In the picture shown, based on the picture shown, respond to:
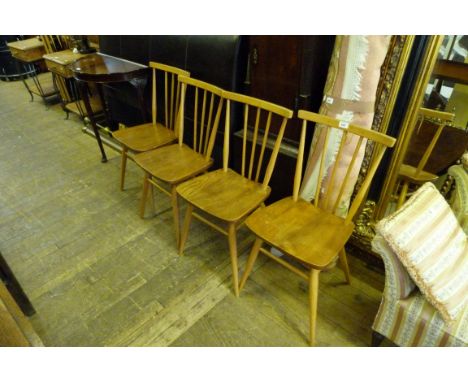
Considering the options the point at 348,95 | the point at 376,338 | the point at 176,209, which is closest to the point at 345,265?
the point at 376,338

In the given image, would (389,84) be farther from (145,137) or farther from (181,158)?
(145,137)

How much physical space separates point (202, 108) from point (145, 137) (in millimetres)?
430

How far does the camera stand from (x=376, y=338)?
125 cm

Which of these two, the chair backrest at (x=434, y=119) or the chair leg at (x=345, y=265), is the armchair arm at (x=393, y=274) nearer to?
the chair leg at (x=345, y=265)

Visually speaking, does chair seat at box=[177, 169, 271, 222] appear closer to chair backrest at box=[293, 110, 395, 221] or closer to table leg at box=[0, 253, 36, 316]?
chair backrest at box=[293, 110, 395, 221]

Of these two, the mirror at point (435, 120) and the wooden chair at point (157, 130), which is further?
the wooden chair at point (157, 130)

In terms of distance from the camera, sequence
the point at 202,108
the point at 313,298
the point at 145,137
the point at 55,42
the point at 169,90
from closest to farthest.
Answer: the point at 313,298 → the point at 202,108 → the point at 145,137 → the point at 169,90 → the point at 55,42

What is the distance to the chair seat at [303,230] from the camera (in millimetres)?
1161

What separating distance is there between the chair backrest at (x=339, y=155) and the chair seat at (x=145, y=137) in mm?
950

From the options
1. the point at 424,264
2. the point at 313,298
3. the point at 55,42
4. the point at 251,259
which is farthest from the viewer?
the point at 55,42

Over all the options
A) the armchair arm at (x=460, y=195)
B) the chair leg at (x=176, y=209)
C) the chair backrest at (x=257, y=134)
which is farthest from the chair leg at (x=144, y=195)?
the armchair arm at (x=460, y=195)

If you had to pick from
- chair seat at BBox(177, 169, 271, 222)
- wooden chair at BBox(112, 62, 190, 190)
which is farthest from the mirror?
wooden chair at BBox(112, 62, 190, 190)

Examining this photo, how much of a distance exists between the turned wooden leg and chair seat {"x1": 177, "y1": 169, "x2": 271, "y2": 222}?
0.72m
